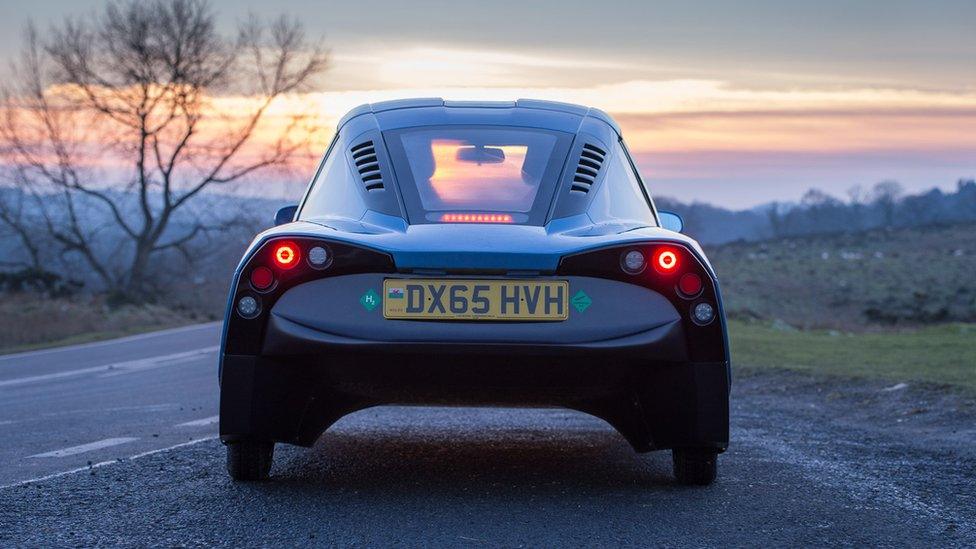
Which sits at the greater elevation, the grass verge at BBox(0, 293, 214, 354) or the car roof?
the car roof

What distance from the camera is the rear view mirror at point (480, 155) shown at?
5332 mm

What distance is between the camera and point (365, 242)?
448 cm

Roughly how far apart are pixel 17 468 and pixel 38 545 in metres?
2.18

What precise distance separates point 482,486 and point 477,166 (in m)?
1.34

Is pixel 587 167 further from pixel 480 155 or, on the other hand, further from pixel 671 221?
pixel 671 221

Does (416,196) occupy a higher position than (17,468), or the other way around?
(416,196)

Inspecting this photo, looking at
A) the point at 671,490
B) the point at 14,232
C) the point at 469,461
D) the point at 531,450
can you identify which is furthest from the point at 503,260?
the point at 14,232

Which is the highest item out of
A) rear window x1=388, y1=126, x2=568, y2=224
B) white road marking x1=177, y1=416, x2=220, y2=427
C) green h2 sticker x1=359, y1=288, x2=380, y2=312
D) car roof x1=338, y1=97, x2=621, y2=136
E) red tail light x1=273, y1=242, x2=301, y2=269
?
car roof x1=338, y1=97, x2=621, y2=136

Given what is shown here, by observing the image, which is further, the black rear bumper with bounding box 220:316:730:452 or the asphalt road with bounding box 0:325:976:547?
the black rear bumper with bounding box 220:316:730:452

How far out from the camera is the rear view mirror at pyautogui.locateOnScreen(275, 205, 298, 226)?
6039 mm

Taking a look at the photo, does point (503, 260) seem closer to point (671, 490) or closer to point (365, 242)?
point (365, 242)

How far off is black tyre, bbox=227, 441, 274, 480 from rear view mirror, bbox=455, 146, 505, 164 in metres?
1.45

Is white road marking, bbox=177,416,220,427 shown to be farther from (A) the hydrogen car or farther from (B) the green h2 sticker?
(B) the green h2 sticker

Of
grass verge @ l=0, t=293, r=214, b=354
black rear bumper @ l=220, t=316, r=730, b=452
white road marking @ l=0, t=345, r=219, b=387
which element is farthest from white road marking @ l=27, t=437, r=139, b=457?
grass verge @ l=0, t=293, r=214, b=354
